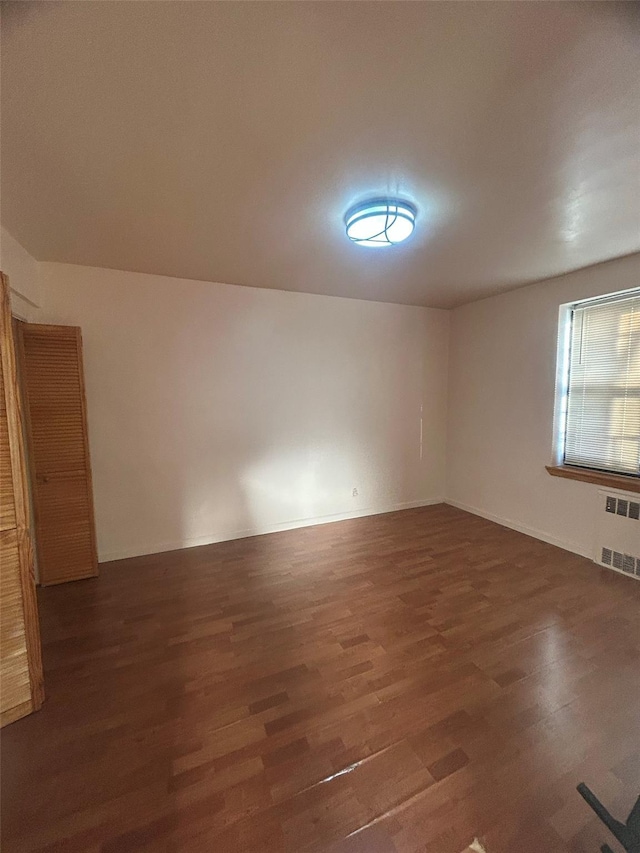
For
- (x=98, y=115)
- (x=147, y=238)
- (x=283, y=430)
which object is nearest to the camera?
(x=98, y=115)

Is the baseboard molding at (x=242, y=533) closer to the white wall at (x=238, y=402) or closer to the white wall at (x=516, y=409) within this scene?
the white wall at (x=238, y=402)

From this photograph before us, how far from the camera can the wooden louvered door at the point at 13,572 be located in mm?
1563

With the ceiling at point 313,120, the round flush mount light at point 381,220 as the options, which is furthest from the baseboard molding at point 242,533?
the round flush mount light at point 381,220

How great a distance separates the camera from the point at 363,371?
4.10m

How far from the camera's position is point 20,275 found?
8.04 feet

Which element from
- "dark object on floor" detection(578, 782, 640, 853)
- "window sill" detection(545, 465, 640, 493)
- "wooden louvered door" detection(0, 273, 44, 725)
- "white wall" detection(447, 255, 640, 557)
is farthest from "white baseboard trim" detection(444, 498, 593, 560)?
"wooden louvered door" detection(0, 273, 44, 725)

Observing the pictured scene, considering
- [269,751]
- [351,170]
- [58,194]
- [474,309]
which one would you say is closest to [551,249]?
[474,309]

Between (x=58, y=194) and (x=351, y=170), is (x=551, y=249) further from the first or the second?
(x=58, y=194)

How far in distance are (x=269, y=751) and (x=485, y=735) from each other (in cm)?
95

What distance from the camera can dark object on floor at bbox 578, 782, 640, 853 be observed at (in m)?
1.10

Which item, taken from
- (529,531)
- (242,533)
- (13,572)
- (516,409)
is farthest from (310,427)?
(13,572)

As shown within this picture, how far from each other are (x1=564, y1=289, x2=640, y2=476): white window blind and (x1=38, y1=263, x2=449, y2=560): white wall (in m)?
1.60

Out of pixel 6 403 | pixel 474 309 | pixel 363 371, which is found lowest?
pixel 6 403

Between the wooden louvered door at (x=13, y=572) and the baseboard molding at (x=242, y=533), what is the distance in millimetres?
1587
